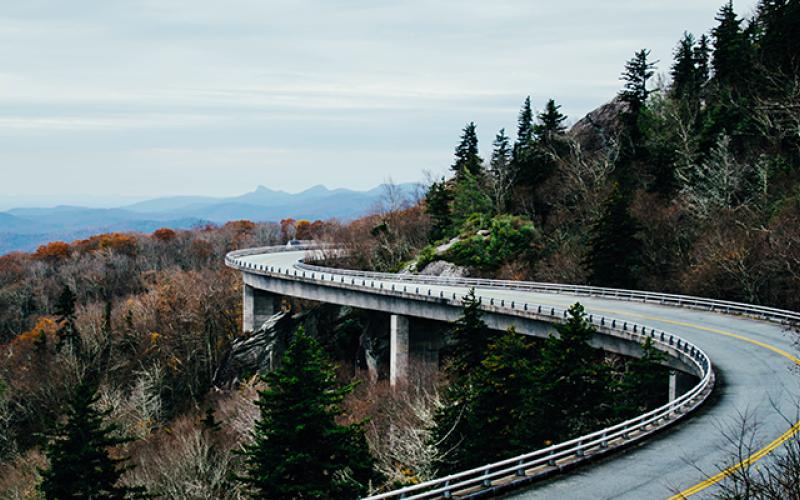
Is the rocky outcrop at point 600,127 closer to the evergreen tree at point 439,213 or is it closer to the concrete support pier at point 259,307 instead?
the evergreen tree at point 439,213

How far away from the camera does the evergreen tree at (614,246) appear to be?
53750 millimetres

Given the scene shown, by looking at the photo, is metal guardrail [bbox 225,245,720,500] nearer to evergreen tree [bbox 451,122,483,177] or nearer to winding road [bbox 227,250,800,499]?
winding road [bbox 227,250,800,499]

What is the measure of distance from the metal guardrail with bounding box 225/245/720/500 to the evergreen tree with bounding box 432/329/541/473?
147 cm

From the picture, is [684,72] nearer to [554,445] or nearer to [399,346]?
[399,346]

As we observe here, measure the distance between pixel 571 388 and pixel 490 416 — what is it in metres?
3.46

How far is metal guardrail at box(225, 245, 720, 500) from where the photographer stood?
17.7 metres

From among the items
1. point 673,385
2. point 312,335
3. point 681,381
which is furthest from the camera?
point 312,335

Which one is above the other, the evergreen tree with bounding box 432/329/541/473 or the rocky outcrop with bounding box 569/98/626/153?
the rocky outcrop with bounding box 569/98/626/153

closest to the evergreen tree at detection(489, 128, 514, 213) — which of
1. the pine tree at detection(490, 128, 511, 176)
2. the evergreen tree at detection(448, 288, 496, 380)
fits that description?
the pine tree at detection(490, 128, 511, 176)

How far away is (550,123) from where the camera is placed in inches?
3120

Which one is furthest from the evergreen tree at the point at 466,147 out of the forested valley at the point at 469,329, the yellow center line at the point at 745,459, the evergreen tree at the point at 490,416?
the evergreen tree at the point at 490,416

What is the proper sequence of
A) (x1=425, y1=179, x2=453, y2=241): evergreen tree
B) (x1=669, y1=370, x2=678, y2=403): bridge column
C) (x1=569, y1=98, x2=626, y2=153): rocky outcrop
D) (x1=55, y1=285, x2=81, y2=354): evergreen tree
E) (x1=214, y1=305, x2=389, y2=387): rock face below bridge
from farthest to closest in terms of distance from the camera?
(x1=425, y1=179, x2=453, y2=241): evergreen tree, (x1=569, y1=98, x2=626, y2=153): rocky outcrop, (x1=55, y1=285, x2=81, y2=354): evergreen tree, (x1=214, y1=305, x2=389, y2=387): rock face below bridge, (x1=669, y1=370, x2=678, y2=403): bridge column

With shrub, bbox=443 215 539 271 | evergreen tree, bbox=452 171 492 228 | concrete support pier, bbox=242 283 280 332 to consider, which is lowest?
concrete support pier, bbox=242 283 280 332

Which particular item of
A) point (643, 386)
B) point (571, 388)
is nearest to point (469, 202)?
point (643, 386)
